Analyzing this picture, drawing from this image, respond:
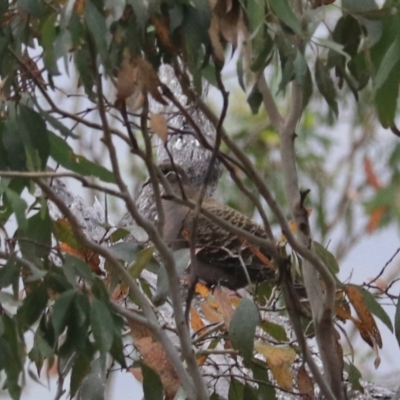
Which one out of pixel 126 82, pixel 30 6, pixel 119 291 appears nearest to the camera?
pixel 126 82

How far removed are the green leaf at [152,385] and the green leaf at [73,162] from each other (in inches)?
13.2

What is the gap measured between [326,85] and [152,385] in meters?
0.53

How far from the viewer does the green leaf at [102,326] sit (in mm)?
1157

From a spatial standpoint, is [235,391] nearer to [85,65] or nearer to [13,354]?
[13,354]

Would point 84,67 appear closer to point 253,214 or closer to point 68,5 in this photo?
point 68,5

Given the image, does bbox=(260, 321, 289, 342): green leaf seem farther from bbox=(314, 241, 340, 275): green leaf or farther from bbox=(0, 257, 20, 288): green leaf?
bbox=(0, 257, 20, 288): green leaf

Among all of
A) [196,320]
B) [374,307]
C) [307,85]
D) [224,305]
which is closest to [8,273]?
[224,305]

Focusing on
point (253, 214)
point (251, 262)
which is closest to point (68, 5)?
point (251, 262)

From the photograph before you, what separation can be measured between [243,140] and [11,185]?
2.44 metres

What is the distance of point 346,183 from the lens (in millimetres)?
4152

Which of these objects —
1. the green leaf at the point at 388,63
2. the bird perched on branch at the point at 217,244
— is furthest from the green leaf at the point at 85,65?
the bird perched on branch at the point at 217,244

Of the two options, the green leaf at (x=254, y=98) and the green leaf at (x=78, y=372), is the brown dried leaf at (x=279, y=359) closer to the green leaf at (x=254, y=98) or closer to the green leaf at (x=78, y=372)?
the green leaf at (x=78, y=372)

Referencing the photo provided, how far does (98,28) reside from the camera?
1086mm

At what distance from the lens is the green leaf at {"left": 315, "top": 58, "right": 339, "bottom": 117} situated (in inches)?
54.7
